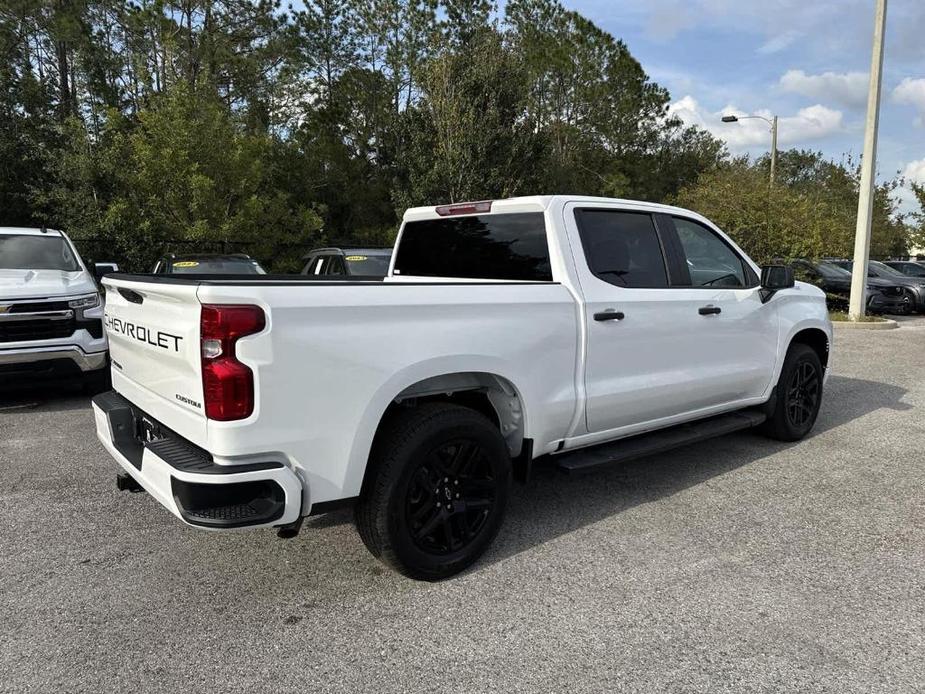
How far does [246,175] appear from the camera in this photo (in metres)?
16.2

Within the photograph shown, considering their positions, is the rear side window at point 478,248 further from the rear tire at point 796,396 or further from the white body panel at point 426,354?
the rear tire at point 796,396

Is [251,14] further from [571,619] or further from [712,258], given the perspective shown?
[571,619]

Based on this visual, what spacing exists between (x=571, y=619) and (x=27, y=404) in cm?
627

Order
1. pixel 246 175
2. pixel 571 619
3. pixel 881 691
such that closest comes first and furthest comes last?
pixel 881 691
pixel 571 619
pixel 246 175

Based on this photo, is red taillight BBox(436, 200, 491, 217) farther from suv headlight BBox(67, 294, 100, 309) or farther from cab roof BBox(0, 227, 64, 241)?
cab roof BBox(0, 227, 64, 241)

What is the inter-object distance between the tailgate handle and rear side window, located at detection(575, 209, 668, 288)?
2.34 metres

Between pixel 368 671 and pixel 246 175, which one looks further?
pixel 246 175

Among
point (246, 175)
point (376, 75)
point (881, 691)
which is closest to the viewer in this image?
point (881, 691)

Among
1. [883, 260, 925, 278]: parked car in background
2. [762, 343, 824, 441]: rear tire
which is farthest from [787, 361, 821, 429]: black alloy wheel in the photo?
[883, 260, 925, 278]: parked car in background

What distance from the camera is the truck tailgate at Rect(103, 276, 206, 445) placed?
2670mm

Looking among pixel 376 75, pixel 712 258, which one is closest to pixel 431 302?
pixel 712 258

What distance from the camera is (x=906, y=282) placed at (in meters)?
18.0

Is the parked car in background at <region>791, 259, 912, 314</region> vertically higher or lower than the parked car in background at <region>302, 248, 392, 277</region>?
lower

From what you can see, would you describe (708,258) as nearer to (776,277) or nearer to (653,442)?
(776,277)
